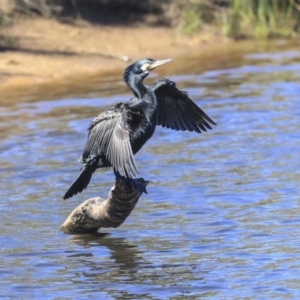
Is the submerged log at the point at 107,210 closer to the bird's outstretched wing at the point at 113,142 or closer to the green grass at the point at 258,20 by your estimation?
the bird's outstretched wing at the point at 113,142

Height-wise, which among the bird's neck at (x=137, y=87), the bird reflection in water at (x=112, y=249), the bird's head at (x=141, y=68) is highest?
the bird's head at (x=141, y=68)

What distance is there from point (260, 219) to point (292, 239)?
26.9 inches

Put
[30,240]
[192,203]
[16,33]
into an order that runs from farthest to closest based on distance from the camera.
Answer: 1. [16,33]
2. [192,203]
3. [30,240]

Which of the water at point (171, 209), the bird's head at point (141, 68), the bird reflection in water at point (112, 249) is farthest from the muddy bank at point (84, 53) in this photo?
the bird's head at point (141, 68)

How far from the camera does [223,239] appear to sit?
706 centimetres

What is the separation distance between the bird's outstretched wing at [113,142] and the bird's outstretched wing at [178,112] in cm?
98

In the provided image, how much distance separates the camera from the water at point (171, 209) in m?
6.15

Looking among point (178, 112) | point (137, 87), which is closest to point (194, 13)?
point (178, 112)

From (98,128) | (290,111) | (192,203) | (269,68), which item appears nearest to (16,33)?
(269,68)

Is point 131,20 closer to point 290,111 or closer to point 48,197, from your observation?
point 290,111

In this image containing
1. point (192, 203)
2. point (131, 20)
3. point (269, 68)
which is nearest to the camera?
point (192, 203)

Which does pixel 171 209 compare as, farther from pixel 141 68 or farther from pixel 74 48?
pixel 74 48

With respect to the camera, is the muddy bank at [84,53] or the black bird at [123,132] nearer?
the black bird at [123,132]

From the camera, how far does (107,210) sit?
6.89 meters
